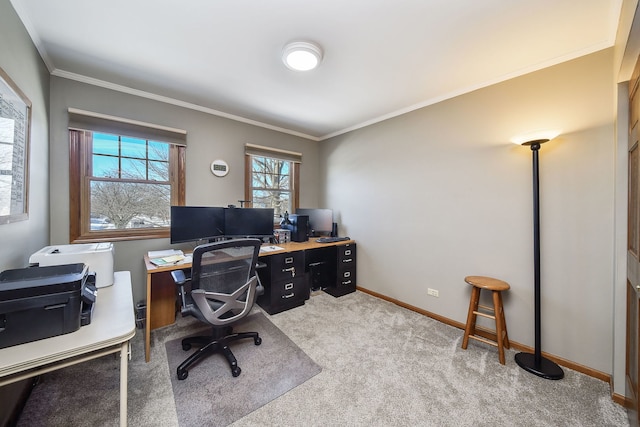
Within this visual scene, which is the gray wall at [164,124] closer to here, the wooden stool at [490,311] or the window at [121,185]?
the window at [121,185]

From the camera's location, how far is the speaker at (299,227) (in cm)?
340

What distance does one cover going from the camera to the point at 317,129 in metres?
3.82

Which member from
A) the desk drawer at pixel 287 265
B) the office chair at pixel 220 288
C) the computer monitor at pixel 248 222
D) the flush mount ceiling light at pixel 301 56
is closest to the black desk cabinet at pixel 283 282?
the desk drawer at pixel 287 265

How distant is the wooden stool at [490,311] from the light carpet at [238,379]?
142 cm

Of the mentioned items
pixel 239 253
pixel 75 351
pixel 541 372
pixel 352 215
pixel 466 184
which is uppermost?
pixel 466 184

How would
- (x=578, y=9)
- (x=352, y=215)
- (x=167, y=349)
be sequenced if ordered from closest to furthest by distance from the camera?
(x=578, y=9) < (x=167, y=349) < (x=352, y=215)

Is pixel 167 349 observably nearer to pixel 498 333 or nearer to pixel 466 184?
pixel 498 333

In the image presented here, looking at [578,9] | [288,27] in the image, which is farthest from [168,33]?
[578,9]

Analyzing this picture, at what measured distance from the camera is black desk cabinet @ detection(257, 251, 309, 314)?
2.77 metres

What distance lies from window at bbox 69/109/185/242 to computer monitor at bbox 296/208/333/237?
1.81 m

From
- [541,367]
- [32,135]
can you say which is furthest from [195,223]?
[541,367]

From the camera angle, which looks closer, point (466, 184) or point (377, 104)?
point (466, 184)

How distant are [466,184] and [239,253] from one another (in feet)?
7.70

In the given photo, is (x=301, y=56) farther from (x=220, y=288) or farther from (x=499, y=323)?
(x=499, y=323)
